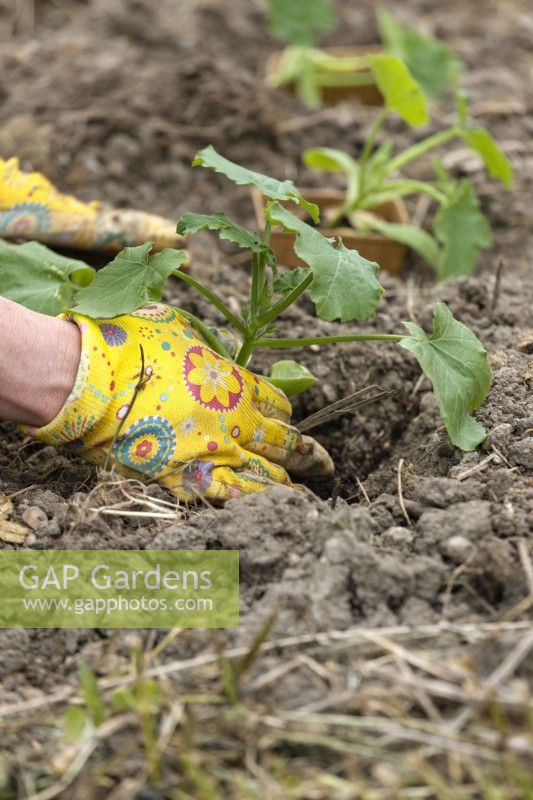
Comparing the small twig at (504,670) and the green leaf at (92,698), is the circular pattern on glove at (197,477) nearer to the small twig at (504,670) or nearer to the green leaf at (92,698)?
the green leaf at (92,698)

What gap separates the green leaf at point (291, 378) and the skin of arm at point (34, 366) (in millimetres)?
466

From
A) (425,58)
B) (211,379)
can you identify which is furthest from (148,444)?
(425,58)

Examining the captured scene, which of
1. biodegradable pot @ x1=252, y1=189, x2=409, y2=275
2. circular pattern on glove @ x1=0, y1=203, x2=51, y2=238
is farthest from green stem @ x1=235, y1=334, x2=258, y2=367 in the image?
biodegradable pot @ x1=252, y1=189, x2=409, y2=275

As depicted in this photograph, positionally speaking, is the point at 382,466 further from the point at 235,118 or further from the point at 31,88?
the point at 31,88

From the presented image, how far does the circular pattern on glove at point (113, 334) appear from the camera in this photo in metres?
1.76

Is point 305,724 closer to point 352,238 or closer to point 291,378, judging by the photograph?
point 291,378

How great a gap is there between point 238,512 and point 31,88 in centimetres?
243

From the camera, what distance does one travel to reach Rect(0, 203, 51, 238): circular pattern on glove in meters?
2.37

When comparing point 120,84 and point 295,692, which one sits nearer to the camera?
point 295,692

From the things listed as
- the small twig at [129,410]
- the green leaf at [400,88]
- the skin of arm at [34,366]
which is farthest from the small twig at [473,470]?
the green leaf at [400,88]

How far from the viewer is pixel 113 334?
1778 millimetres

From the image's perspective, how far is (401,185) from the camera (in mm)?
2900

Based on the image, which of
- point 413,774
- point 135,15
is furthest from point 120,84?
point 413,774

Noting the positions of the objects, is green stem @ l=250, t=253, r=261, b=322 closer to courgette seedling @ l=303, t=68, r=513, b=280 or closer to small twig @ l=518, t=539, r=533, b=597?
small twig @ l=518, t=539, r=533, b=597
